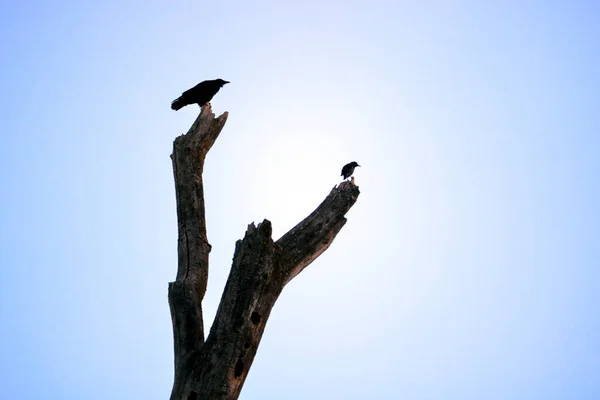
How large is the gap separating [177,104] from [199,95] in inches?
15.6

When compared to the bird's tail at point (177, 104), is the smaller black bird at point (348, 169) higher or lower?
higher

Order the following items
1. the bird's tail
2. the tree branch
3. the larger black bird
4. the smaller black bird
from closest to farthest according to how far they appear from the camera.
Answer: the tree branch < the larger black bird < the bird's tail < the smaller black bird

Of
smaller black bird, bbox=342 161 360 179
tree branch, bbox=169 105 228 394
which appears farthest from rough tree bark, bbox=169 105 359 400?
smaller black bird, bbox=342 161 360 179

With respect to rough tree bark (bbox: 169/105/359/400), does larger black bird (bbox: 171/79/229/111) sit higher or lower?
higher

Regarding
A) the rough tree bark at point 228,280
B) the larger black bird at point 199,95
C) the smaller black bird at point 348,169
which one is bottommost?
the rough tree bark at point 228,280

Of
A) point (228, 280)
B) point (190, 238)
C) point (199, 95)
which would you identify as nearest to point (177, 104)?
point (199, 95)

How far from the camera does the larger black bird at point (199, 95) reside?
8219 millimetres

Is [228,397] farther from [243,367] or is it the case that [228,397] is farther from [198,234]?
[198,234]

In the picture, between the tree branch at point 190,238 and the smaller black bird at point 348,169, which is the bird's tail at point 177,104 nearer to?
the tree branch at point 190,238

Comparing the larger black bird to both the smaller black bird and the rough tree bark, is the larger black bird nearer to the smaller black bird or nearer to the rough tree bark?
the rough tree bark

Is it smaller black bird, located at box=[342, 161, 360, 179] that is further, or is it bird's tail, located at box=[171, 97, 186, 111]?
smaller black bird, located at box=[342, 161, 360, 179]

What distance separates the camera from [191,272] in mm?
5242

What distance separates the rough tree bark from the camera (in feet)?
15.1

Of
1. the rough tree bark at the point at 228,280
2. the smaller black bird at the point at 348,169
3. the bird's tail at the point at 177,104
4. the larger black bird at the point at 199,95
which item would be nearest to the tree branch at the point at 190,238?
the rough tree bark at the point at 228,280
